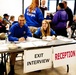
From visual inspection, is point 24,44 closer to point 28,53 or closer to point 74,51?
point 28,53

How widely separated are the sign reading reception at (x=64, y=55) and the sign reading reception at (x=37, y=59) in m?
0.10

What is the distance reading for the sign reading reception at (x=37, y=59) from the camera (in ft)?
9.26

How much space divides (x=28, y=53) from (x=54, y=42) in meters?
0.60

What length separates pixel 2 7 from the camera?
7359 millimetres

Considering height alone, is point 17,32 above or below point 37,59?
above

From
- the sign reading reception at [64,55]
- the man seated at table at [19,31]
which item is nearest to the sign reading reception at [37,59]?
the sign reading reception at [64,55]

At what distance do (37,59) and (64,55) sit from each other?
0.49m

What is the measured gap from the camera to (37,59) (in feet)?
9.45

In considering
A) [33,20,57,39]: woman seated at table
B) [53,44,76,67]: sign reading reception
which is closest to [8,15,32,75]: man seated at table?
[33,20,57,39]: woman seated at table

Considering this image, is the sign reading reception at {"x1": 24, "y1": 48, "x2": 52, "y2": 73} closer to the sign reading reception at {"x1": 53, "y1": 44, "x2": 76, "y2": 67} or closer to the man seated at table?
the sign reading reception at {"x1": 53, "y1": 44, "x2": 76, "y2": 67}

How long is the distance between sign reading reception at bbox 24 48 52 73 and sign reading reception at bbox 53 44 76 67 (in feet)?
0.31

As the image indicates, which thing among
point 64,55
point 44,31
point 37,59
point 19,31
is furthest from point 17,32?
point 64,55

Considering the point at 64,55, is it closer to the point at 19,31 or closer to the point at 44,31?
the point at 44,31

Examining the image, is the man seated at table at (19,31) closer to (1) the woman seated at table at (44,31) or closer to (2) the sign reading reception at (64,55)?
(1) the woman seated at table at (44,31)
